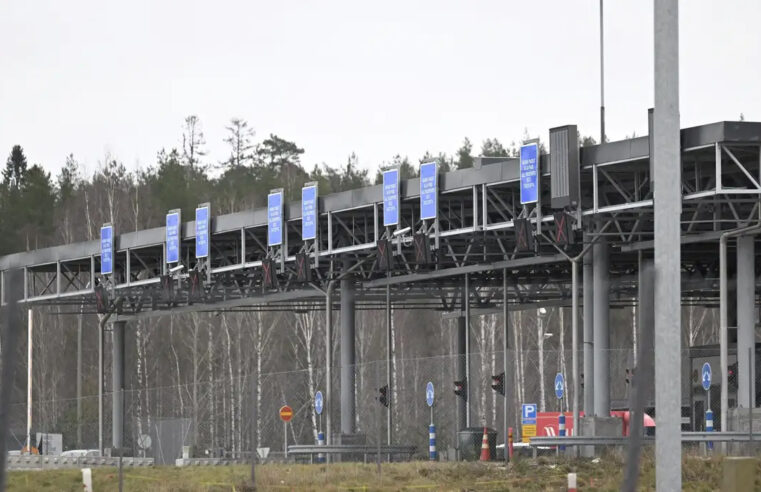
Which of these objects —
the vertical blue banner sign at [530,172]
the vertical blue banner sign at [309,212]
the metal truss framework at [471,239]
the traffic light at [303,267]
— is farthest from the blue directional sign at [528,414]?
the vertical blue banner sign at [530,172]

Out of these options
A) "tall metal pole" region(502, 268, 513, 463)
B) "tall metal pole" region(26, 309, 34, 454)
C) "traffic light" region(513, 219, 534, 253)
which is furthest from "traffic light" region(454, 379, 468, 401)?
"tall metal pole" region(26, 309, 34, 454)

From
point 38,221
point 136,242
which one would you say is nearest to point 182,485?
point 136,242

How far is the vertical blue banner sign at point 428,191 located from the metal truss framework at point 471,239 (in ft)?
1.37

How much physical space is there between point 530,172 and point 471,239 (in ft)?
19.5

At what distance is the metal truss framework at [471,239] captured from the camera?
34844 mm

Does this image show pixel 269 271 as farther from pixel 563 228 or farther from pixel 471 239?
pixel 563 228

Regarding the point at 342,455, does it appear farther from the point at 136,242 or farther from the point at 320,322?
the point at 320,322

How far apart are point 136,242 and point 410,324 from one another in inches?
1945

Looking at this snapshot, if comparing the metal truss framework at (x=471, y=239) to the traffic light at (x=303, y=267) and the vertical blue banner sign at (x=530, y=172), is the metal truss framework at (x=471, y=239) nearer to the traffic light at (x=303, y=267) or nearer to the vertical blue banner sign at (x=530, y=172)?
Answer: the traffic light at (x=303, y=267)

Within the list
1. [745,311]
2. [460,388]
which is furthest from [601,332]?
[460,388]

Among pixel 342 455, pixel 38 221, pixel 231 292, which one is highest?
pixel 38 221

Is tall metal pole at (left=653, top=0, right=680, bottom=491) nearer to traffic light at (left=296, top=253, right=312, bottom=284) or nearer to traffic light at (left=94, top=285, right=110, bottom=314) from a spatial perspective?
traffic light at (left=296, top=253, right=312, bottom=284)

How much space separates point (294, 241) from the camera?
1922 inches

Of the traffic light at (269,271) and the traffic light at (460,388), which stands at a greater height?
the traffic light at (269,271)
